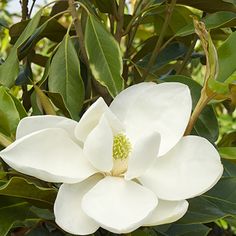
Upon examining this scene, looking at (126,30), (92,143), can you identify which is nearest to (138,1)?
(126,30)

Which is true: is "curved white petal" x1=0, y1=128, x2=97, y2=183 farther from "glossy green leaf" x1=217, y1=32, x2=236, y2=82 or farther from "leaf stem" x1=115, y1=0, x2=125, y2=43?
"leaf stem" x1=115, y1=0, x2=125, y2=43

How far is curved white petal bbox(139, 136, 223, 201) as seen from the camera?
0.77 m

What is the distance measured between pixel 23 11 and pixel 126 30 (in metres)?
0.25

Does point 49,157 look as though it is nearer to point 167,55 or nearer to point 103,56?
point 103,56

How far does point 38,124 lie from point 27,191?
0.10 metres

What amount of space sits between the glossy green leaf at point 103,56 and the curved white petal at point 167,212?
26 centimetres

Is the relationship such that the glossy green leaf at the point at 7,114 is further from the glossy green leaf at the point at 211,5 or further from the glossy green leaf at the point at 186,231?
the glossy green leaf at the point at 211,5

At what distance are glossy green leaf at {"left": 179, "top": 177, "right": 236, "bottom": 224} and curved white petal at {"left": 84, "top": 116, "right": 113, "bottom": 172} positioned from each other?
8.0 inches

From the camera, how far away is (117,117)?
88cm

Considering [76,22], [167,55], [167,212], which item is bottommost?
[167,55]

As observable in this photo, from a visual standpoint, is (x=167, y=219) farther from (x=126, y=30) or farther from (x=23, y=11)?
(x=23, y=11)

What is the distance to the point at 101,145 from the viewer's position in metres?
0.77

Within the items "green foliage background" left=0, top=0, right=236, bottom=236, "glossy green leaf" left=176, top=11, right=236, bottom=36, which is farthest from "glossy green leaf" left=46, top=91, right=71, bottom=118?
"glossy green leaf" left=176, top=11, right=236, bottom=36

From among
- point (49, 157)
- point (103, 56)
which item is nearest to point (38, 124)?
point (49, 157)
